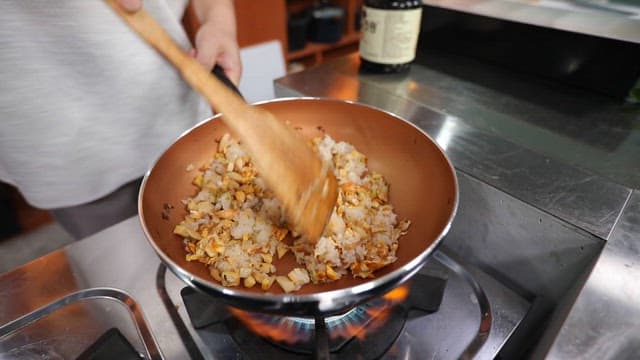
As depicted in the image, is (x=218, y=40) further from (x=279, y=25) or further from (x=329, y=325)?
(x=279, y=25)

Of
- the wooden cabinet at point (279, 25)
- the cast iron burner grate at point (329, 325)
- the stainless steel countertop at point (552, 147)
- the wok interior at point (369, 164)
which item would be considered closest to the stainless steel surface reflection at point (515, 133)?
the stainless steel countertop at point (552, 147)

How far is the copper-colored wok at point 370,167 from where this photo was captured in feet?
1.18

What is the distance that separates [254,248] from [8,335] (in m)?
0.35

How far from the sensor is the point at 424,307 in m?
0.54

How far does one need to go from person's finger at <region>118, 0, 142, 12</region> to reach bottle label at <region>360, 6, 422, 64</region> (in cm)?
46

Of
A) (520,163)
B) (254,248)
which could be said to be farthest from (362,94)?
(254,248)

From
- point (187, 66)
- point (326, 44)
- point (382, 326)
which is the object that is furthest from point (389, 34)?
point (326, 44)

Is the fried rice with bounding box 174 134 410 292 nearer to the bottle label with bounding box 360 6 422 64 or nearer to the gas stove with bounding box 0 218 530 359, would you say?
the gas stove with bounding box 0 218 530 359

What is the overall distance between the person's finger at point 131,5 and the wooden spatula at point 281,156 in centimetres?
1

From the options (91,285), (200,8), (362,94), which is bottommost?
(91,285)

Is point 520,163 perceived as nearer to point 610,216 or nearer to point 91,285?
point 610,216

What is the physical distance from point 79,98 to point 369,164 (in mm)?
559

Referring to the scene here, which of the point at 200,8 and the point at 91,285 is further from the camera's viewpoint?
the point at 200,8

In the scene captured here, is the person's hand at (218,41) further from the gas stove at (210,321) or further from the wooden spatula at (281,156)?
the gas stove at (210,321)
